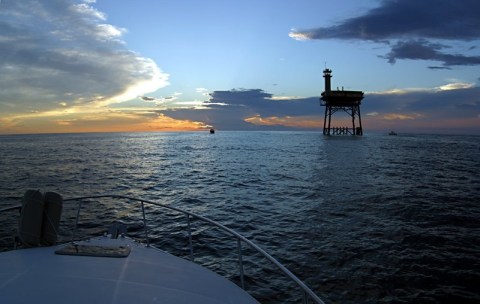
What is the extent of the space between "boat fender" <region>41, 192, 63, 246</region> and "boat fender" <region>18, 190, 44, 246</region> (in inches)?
3.8

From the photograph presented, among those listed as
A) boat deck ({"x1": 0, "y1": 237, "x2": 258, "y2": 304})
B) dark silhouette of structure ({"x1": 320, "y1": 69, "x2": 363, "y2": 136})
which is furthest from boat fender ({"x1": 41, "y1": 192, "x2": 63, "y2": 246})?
dark silhouette of structure ({"x1": 320, "y1": 69, "x2": 363, "y2": 136})

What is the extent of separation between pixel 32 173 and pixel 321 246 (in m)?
33.3

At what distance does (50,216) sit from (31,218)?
0.33 m

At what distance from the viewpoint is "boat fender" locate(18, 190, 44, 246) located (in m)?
6.26

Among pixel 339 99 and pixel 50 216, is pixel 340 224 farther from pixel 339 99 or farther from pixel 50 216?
pixel 339 99

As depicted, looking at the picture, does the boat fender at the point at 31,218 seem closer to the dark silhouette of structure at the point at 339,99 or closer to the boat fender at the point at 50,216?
the boat fender at the point at 50,216

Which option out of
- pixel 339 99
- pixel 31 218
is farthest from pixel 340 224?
pixel 339 99

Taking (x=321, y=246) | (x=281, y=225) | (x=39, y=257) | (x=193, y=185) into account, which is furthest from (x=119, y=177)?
(x=39, y=257)

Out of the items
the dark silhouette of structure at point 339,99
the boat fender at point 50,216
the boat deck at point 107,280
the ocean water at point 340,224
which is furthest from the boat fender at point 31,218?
the dark silhouette of structure at point 339,99

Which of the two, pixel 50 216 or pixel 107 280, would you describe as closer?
pixel 107 280

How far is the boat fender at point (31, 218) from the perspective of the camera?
626 cm

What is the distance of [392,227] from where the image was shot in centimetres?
1462

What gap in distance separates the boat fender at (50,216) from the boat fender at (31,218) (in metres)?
0.10

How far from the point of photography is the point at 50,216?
6457mm
